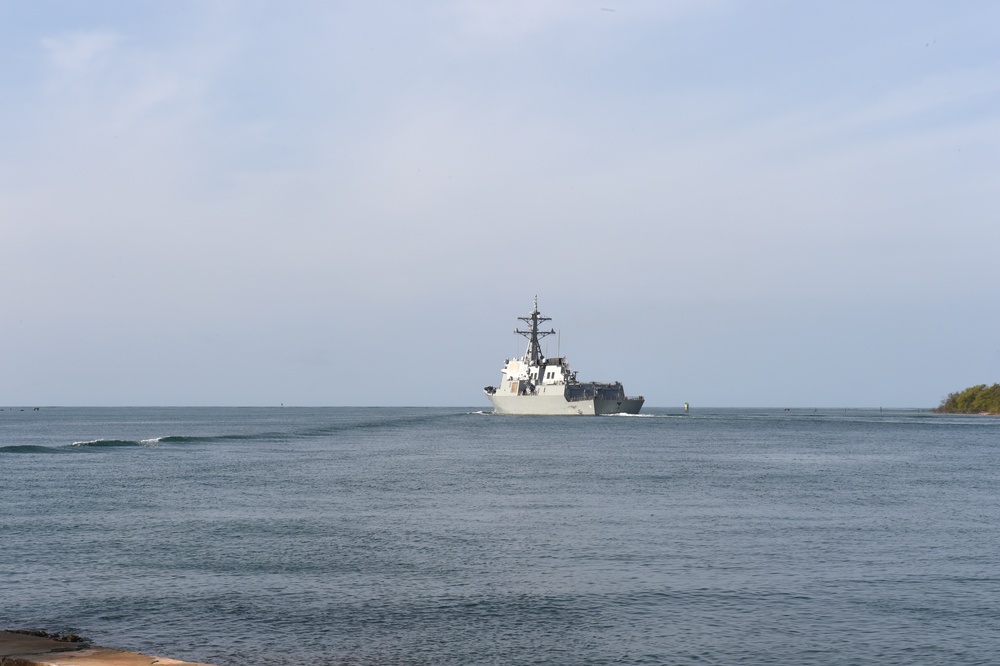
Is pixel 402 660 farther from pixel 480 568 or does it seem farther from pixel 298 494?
pixel 298 494

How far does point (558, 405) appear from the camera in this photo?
504 ft

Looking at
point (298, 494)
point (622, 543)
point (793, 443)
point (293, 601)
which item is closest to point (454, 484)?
point (298, 494)

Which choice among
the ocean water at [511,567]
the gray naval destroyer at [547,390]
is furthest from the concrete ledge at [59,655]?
the gray naval destroyer at [547,390]

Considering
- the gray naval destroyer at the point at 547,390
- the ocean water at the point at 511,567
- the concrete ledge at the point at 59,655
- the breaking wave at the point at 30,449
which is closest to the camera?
the concrete ledge at the point at 59,655

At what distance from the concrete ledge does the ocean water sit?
1960 millimetres

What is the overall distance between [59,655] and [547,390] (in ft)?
460

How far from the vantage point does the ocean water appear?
57.4 feet

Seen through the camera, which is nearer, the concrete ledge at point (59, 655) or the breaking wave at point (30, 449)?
the concrete ledge at point (59, 655)

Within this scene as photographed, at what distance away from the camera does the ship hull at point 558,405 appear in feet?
502

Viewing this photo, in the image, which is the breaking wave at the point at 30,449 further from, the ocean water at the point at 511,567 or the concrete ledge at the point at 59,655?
the concrete ledge at the point at 59,655

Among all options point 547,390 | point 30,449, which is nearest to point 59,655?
point 30,449

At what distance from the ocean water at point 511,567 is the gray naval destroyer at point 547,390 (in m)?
99.4

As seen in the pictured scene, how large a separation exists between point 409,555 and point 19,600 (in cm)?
962

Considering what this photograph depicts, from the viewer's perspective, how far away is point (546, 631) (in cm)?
1841
